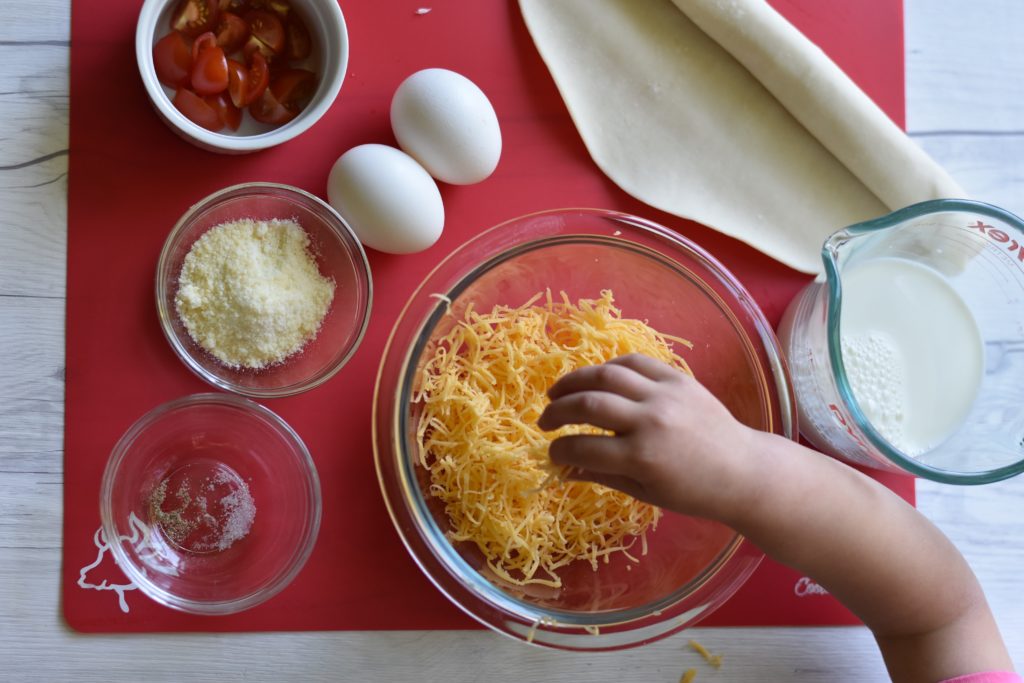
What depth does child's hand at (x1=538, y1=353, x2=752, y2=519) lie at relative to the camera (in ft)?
2.59

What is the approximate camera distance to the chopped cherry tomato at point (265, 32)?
1064mm

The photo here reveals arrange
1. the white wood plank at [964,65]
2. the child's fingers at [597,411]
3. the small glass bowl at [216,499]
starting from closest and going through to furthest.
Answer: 1. the child's fingers at [597,411]
2. the small glass bowl at [216,499]
3. the white wood plank at [964,65]

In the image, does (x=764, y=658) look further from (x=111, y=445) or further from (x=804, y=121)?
(x=111, y=445)

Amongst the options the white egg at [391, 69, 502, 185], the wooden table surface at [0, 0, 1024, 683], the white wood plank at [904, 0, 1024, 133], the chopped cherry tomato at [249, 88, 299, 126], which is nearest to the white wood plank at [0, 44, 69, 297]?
the wooden table surface at [0, 0, 1024, 683]

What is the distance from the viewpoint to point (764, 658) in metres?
1.14

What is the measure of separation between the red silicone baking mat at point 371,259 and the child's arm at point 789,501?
149 millimetres

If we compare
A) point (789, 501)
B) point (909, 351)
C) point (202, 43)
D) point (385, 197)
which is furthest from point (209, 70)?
point (909, 351)

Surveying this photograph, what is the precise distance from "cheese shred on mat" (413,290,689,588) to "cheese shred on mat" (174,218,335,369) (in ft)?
0.59

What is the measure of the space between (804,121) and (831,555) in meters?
0.57

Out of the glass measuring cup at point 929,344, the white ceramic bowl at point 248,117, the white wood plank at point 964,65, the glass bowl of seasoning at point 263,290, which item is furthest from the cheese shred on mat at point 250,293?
the white wood plank at point 964,65

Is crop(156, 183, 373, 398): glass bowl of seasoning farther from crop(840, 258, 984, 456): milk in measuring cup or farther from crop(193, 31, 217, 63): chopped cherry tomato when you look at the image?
crop(840, 258, 984, 456): milk in measuring cup

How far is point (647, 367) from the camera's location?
0.85 meters

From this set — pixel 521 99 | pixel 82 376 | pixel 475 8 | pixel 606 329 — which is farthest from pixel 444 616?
pixel 475 8

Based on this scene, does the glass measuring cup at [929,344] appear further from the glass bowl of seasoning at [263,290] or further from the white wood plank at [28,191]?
the white wood plank at [28,191]
